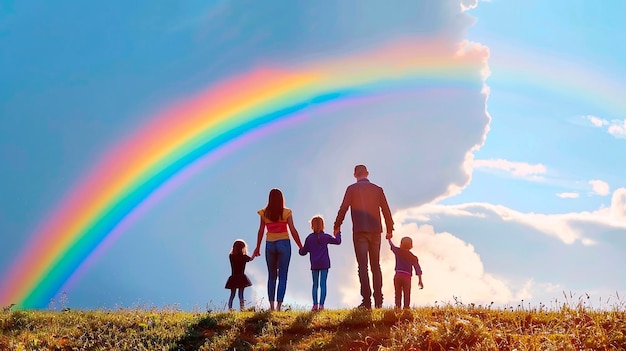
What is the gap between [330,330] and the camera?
1053 cm

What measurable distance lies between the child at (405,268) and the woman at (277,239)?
278 cm

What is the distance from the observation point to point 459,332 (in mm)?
8625

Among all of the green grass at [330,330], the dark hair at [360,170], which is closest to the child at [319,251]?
the dark hair at [360,170]

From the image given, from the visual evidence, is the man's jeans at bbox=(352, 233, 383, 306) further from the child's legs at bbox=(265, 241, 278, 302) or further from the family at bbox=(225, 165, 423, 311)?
the child's legs at bbox=(265, 241, 278, 302)

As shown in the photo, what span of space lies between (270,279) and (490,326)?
6124 millimetres

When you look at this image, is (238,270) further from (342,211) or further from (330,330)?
(330,330)

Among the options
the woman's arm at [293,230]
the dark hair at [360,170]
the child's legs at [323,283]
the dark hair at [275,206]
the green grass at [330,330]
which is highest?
the dark hair at [360,170]

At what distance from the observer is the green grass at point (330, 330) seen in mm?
8633

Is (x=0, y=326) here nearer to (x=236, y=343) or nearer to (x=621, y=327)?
(x=236, y=343)

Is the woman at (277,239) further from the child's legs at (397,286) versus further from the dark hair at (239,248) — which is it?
the child's legs at (397,286)

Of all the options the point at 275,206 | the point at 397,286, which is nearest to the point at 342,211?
the point at 275,206

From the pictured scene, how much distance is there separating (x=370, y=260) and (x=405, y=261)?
167cm

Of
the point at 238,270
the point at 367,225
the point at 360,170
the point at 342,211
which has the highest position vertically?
the point at 360,170

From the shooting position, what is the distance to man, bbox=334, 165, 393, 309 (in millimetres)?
13969
